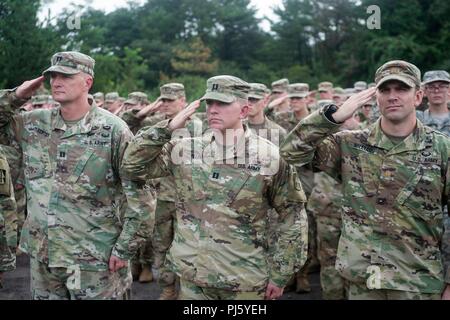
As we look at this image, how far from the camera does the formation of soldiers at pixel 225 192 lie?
344cm

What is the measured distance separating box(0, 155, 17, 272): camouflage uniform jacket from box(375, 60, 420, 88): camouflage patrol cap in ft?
8.94

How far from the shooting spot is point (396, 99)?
346 centimetres

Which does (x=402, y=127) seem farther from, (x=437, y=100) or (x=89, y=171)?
(x=437, y=100)

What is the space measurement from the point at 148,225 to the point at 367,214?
149 centimetres

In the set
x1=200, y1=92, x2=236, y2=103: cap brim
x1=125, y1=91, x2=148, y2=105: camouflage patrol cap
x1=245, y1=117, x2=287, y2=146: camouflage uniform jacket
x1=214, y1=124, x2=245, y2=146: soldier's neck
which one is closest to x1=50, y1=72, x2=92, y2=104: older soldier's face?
x1=200, y1=92, x2=236, y2=103: cap brim

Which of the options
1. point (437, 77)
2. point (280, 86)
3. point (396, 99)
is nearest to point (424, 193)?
point (396, 99)

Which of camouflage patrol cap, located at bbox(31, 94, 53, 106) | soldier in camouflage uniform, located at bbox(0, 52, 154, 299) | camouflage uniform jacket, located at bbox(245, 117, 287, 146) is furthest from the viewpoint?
camouflage patrol cap, located at bbox(31, 94, 53, 106)

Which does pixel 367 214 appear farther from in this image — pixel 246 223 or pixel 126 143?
pixel 126 143

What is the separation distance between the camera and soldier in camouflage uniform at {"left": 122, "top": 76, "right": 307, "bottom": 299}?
3531mm

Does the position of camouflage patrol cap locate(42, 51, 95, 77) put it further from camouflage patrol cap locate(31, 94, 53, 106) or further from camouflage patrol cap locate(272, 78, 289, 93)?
camouflage patrol cap locate(272, 78, 289, 93)
